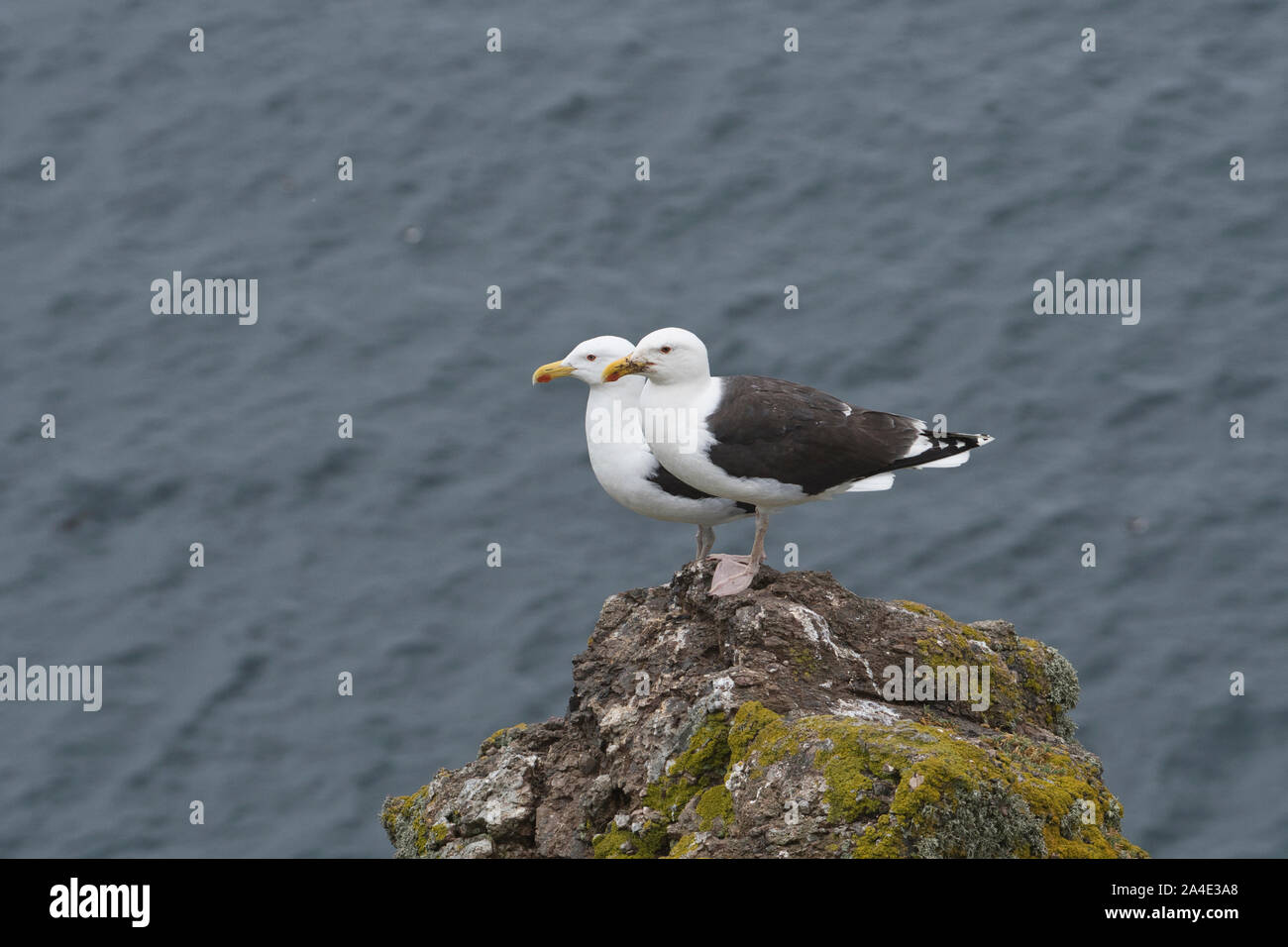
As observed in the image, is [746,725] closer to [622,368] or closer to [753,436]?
[753,436]

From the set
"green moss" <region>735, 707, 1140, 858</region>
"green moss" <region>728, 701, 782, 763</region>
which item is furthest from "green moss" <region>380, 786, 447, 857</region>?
"green moss" <region>735, 707, 1140, 858</region>

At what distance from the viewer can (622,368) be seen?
12266mm

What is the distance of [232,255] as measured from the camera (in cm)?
3431

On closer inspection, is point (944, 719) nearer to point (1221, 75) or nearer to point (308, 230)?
point (308, 230)

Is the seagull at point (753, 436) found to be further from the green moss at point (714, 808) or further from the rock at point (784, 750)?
the green moss at point (714, 808)

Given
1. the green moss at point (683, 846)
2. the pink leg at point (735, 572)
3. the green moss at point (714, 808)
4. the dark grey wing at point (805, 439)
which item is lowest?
the green moss at point (683, 846)

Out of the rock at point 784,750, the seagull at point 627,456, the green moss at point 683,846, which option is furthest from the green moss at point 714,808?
the seagull at point 627,456

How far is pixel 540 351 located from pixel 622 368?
19.5 metres

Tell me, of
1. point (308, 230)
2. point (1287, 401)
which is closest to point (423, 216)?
point (308, 230)

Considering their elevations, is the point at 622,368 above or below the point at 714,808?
above

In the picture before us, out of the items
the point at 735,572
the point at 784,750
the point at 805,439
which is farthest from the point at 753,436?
the point at 784,750

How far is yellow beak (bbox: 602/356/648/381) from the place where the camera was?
1220 centimetres

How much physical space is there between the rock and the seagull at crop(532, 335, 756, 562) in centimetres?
92

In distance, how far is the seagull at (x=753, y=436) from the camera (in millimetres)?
12070
